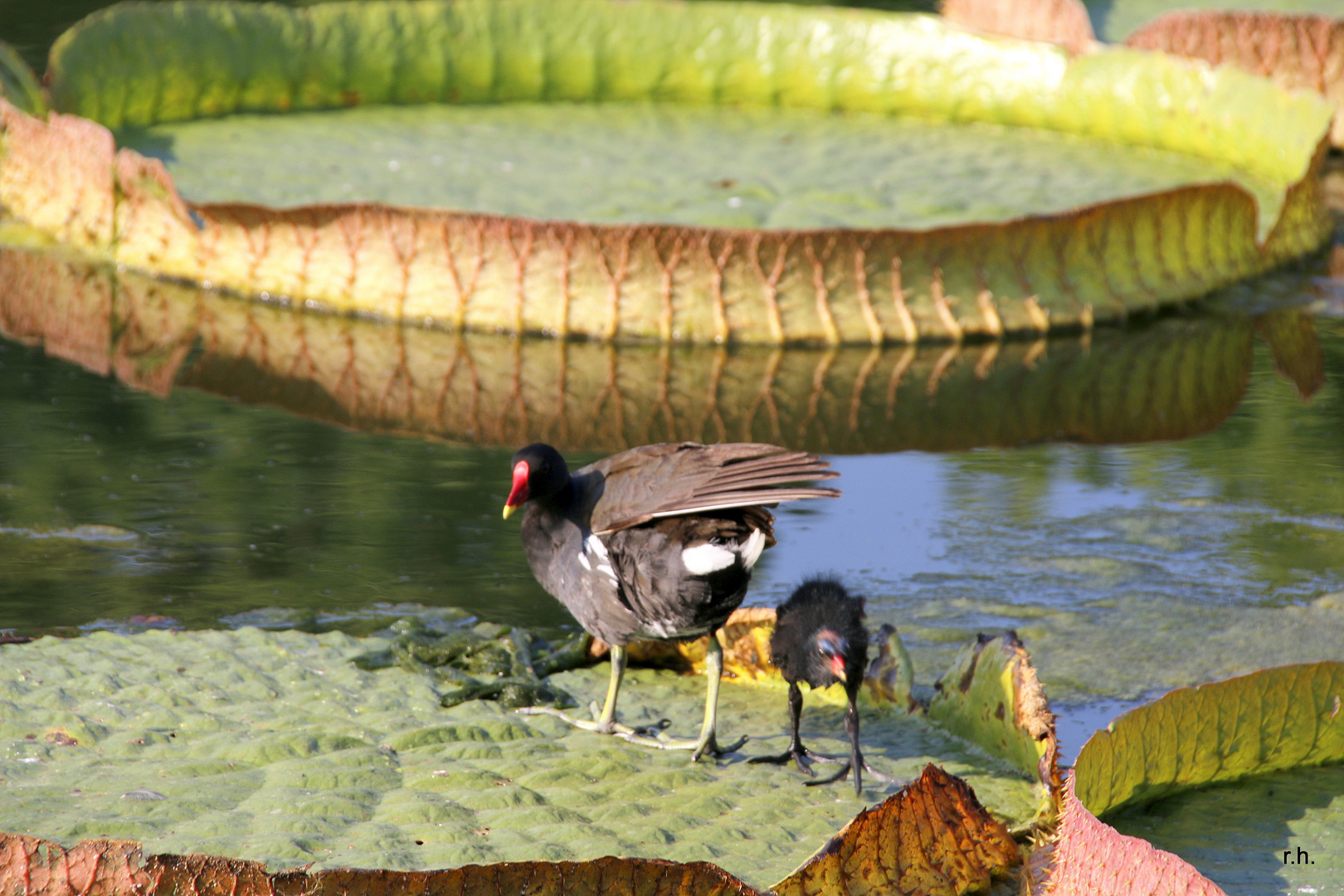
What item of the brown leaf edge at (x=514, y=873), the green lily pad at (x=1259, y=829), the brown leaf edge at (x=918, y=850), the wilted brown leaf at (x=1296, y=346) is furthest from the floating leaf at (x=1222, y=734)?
the wilted brown leaf at (x=1296, y=346)

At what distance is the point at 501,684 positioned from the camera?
2.67 m

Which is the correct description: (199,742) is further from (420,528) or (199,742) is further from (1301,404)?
(1301,404)

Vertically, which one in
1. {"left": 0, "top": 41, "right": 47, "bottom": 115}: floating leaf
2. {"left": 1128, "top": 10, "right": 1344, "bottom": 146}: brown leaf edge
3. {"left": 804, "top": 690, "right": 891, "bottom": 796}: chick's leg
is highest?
{"left": 1128, "top": 10, "right": 1344, "bottom": 146}: brown leaf edge

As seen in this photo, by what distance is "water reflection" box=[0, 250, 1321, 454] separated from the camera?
439 cm

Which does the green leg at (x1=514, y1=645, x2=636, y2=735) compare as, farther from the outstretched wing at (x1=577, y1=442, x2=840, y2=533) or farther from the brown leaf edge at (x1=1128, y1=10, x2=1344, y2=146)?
the brown leaf edge at (x1=1128, y1=10, x2=1344, y2=146)

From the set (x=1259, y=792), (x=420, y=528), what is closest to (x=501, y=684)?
(x=420, y=528)

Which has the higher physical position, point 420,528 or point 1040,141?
point 1040,141

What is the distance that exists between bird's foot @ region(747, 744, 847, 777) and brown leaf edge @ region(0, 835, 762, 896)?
675 millimetres

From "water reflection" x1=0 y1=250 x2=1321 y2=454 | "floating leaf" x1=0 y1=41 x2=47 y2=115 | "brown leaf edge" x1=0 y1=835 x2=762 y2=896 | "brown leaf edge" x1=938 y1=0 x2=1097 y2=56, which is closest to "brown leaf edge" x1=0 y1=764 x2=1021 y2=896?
"brown leaf edge" x1=0 y1=835 x2=762 y2=896

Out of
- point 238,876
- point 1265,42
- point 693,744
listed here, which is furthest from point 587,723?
point 1265,42

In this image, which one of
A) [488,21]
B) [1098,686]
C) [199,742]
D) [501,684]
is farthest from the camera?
[488,21]

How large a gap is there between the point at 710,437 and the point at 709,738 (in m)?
1.80

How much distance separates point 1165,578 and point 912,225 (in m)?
2.33

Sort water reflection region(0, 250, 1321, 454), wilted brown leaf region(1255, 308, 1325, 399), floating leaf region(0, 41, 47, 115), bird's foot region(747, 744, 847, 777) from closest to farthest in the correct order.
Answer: bird's foot region(747, 744, 847, 777)
water reflection region(0, 250, 1321, 454)
wilted brown leaf region(1255, 308, 1325, 399)
floating leaf region(0, 41, 47, 115)
